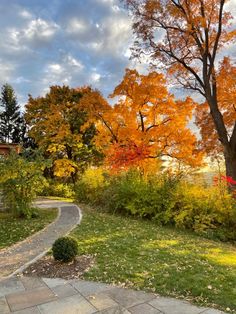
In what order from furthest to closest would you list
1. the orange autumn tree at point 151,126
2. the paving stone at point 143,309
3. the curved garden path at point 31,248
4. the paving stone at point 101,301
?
the orange autumn tree at point 151,126
the curved garden path at point 31,248
the paving stone at point 101,301
the paving stone at point 143,309

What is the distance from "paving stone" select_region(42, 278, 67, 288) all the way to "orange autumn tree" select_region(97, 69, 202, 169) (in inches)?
389

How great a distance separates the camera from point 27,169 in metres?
8.96

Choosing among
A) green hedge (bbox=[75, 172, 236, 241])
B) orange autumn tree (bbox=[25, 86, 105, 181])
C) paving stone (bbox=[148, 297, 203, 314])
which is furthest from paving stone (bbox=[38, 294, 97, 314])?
orange autumn tree (bbox=[25, 86, 105, 181])

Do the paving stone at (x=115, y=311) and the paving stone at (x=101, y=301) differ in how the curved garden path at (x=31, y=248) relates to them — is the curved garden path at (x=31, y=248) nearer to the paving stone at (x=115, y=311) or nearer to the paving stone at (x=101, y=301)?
the paving stone at (x=101, y=301)

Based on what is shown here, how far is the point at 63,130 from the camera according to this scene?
826 inches

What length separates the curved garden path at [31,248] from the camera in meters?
5.06

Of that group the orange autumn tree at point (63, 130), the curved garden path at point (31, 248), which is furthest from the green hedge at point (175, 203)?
the orange autumn tree at point (63, 130)

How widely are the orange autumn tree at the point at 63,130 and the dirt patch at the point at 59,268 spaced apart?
52.3 feet

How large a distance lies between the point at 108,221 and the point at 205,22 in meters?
Answer: 8.43

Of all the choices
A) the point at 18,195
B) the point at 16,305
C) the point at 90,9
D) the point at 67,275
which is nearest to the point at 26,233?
the point at 18,195

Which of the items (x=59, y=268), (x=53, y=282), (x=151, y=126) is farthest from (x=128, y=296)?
(x=151, y=126)

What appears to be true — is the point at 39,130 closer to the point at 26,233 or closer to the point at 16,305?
the point at 26,233

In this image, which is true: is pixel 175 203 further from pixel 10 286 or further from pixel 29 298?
pixel 29 298

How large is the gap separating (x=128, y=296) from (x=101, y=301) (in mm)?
355
